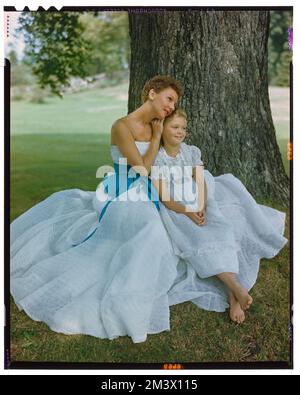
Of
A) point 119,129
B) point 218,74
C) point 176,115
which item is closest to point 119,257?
point 119,129

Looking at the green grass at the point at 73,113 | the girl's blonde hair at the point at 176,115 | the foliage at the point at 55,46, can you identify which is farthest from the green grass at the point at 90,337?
the girl's blonde hair at the point at 176,115

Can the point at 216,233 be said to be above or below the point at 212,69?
below

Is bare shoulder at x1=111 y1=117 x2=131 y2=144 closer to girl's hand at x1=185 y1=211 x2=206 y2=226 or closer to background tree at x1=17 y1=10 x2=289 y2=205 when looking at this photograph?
background tree at x1=17 y1=10 x2=289 y2=205

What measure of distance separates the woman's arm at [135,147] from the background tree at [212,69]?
0.16 m

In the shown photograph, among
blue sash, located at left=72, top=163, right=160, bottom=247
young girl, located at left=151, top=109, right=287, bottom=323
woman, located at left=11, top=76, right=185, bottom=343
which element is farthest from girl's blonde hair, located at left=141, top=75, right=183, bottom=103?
blue sash, located at left=72, top=163, right=160, bottom=247

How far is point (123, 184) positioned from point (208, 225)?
559 millimetres

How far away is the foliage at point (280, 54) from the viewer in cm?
375

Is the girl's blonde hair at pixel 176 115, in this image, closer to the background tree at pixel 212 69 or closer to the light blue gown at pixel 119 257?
the background tree at pixel 212 69

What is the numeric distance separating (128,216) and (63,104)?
796mm

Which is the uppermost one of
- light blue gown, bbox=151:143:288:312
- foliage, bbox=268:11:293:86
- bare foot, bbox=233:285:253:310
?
foliage, bbox=268:11:293:86

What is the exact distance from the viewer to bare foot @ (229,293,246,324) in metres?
3.69

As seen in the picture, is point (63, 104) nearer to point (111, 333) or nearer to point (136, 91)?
point (136, 91)

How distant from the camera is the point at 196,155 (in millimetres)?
3766

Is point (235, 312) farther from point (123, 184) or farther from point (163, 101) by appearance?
point (163, 101)
